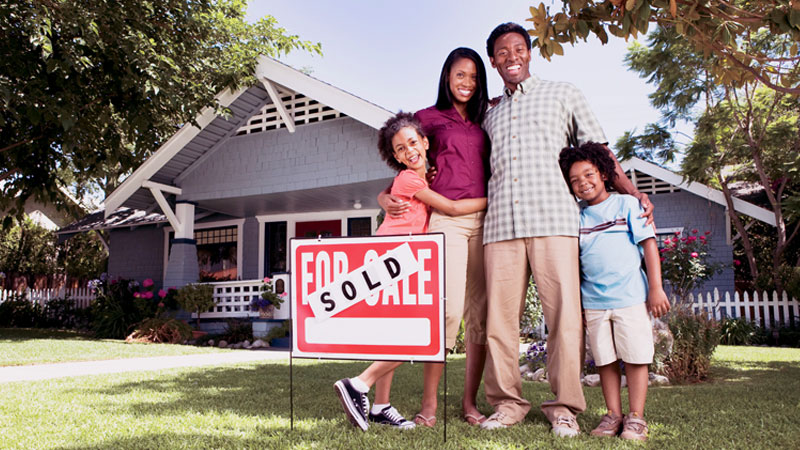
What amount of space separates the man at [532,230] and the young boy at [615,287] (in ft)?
0.27

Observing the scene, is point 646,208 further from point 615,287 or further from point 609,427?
point 609,427

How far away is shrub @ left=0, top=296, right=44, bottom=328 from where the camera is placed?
55.9 feet

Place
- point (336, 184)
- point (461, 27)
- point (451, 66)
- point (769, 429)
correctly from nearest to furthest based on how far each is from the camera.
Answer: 1. point (769, 429)
2. point (451, 66)
3. point (461, 27)
4. point (336, 184)

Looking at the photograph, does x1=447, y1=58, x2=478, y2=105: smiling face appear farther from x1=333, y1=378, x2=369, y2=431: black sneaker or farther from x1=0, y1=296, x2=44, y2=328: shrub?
x1=0, y1=296, x2=44, y2=328: shrub

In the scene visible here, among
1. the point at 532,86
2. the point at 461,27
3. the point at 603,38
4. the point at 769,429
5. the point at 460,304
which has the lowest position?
the point at 769,429

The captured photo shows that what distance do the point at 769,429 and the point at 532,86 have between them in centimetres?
226

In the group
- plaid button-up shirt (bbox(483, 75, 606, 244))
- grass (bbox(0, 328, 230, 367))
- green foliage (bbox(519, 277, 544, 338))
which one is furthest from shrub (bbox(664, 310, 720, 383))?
grass (bbox(0, 328, 230, 367))

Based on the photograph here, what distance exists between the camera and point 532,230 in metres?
3.18

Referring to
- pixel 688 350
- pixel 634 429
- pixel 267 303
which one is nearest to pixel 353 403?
pixel 634 429

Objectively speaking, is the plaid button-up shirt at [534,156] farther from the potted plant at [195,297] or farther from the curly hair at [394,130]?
the potted plant at [195,297]

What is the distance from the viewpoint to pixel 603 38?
371 cm

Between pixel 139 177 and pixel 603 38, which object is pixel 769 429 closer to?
pixel 603 38

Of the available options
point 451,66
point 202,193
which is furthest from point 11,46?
point 451,66

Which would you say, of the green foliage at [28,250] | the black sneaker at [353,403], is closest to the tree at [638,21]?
the black sneaker at [353,403]
